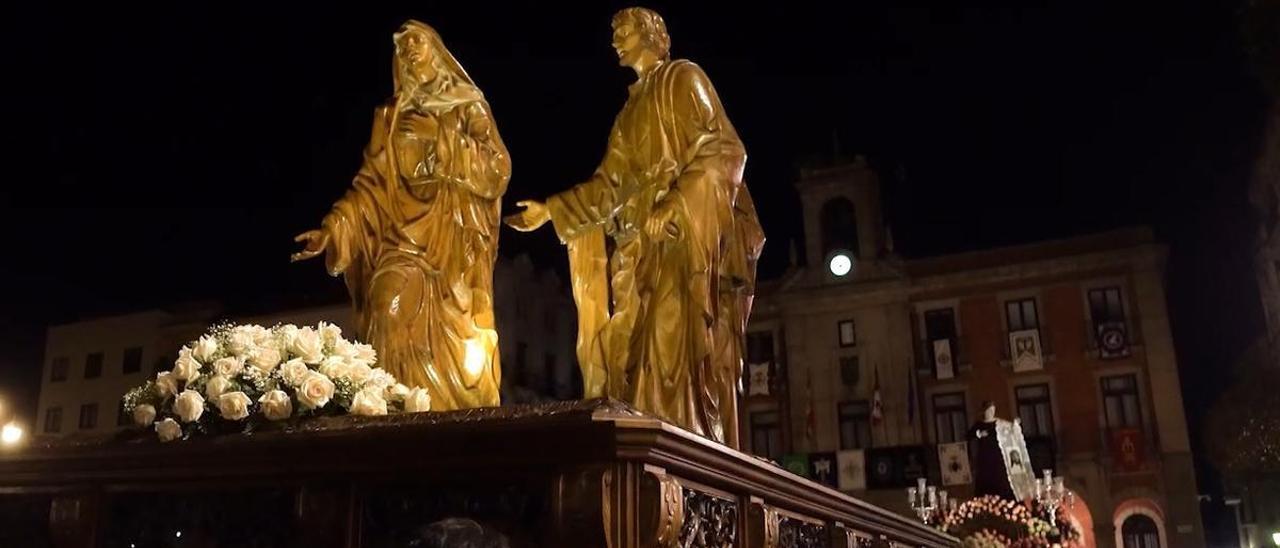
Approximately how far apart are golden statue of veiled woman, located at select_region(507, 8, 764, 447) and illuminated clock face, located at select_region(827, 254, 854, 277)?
24172mm

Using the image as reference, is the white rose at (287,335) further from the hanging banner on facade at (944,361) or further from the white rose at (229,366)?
the hanging banner on facade at (944,361)

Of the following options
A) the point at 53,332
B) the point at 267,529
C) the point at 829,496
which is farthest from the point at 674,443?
the point at 53,332

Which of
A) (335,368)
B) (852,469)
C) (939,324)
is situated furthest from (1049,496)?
(939,324)

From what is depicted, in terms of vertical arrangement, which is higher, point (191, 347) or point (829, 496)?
point (191, 347)

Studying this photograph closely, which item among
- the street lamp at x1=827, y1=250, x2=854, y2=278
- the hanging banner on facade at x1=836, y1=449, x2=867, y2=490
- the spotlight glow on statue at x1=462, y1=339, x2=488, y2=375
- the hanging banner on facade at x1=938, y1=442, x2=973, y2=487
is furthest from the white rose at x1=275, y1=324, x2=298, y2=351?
the street lamp at x1=827, y1=250, x2=854, y2=278

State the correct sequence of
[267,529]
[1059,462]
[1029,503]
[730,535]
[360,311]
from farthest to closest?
[1059,462] → [1029,503] → [360,311] → [730,535] → [267,529]

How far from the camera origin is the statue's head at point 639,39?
284 inches

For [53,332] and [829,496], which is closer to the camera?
[829,496]

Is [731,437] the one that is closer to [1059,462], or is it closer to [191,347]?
[191,347]

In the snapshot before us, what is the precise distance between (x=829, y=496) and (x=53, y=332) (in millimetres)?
37386

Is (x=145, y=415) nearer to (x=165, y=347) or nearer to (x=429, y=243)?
(x=429, y=243)

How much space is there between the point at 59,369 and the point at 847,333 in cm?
2533

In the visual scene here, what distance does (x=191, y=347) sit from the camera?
150 inches

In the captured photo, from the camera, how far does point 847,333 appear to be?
30.8 meters
